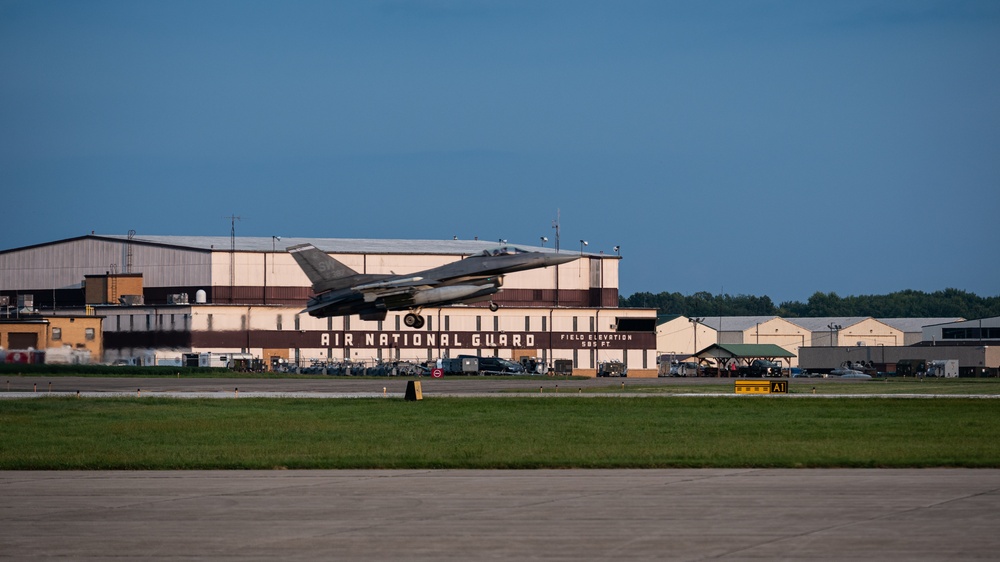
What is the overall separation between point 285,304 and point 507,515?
9205cm

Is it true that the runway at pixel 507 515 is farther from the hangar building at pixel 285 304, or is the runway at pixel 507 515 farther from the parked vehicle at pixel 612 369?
the parked vehicle at pixel 612 369

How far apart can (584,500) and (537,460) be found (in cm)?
632

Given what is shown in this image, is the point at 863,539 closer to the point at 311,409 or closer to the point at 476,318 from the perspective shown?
the point at 311,409

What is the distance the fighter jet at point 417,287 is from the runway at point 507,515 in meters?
32.6

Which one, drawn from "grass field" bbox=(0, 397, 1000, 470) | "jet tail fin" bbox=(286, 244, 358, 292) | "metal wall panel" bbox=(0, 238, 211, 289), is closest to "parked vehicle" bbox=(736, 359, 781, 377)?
"metal wall panel" bbox=(0, 238, 211, 289)

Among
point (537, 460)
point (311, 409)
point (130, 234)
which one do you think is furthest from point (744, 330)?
point (537, 460)

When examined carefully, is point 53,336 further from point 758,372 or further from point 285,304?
point 758,372

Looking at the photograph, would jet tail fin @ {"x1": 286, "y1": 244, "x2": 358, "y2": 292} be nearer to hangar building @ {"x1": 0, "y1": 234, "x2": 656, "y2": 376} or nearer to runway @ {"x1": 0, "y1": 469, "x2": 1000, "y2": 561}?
runway @ {"x1": 0, "y1": 469, "x2": 1000, "y2": 561}

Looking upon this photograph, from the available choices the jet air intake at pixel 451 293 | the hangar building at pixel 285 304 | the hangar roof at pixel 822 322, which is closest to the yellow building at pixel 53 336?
the hangar building at pixel 285 304

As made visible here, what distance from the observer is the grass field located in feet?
82.3

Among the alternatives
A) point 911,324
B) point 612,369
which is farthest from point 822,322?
point 612,369

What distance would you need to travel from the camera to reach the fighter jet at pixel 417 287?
183 ft

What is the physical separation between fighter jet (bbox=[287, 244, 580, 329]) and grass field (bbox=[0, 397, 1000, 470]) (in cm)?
845

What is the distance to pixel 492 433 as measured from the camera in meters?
32.5
